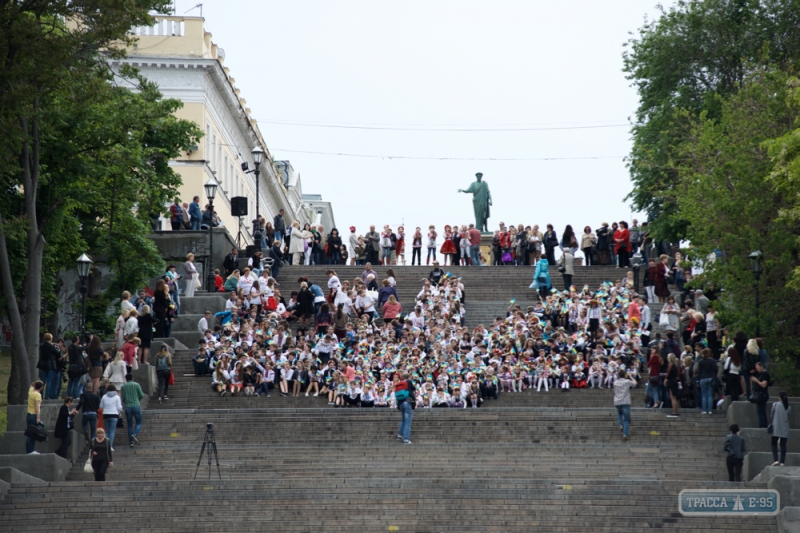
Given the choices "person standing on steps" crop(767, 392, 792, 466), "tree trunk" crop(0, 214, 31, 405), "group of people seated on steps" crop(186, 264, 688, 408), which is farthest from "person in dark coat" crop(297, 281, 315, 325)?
"person standing on steps" crop(767, 392, 792, 466)

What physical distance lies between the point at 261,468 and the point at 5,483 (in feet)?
15.8

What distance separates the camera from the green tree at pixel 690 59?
163 feet

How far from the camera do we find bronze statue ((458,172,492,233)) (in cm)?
5303

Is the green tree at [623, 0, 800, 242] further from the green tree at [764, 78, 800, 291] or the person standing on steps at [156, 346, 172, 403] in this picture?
the person standing on steps at [156, 346, 172, 403]

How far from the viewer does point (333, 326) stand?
35.3 metres

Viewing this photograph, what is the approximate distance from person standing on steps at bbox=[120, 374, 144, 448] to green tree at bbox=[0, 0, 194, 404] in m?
2.05

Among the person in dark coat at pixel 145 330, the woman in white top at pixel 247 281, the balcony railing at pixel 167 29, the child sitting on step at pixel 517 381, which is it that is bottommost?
the child sitting on step at pixel 517 381

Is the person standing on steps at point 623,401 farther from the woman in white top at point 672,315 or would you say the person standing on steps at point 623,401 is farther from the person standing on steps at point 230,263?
the person standing on steps at point 230,263

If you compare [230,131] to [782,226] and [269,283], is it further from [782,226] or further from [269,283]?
[782,226]

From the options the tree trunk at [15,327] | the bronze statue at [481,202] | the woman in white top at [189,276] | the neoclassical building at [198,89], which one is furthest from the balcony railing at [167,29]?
the tree trunk at [15,327]

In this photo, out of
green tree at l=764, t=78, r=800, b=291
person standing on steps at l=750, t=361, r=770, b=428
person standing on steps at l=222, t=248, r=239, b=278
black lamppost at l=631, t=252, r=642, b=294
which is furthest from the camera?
person standing on steps at l=222, t=248, r=239, b=278

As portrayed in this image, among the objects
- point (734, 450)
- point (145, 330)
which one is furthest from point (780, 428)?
point (145, 330)

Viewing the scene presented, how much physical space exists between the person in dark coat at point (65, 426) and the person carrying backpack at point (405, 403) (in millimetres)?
6424

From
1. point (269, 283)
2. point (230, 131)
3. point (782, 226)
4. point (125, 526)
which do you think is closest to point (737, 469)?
point (782, 226)
